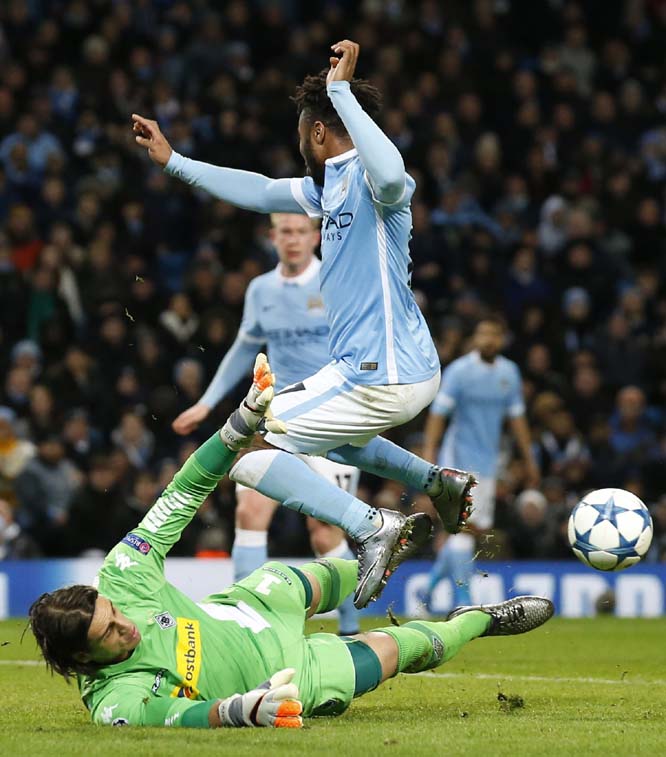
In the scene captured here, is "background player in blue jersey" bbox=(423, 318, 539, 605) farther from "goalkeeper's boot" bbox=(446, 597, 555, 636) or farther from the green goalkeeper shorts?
the green goalkeeper shorts

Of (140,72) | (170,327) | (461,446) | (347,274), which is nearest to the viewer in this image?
(347,274)

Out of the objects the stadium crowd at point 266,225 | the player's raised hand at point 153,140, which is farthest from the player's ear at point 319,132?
the stadium crowd at point 266,225

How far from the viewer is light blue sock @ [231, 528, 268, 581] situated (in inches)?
366

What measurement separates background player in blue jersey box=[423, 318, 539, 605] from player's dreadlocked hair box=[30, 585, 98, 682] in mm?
6636

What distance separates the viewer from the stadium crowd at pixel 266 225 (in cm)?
1384

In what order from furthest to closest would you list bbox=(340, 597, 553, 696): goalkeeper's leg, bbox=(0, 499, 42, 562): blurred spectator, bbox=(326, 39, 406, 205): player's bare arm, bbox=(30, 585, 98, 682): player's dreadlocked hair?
bbox=(0, 499, 42, 562): blurred spectator
bbox=(326, 39, 406, 205): player's bare arm
bbox=(340, 597, 553, 696): goalkeeper's leg
bbox=(30, 585, 98, 682): player's dreadlocked hair

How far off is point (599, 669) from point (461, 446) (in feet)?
12.8

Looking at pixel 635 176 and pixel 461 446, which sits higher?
pixel 635 176

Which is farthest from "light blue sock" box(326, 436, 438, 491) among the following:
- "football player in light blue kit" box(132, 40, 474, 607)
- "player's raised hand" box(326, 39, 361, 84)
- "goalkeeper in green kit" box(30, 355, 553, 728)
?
"player's raised hand" box(326, 39, 361, 84)

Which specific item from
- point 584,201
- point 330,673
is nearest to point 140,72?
point 584,201

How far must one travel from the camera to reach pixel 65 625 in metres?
5.45

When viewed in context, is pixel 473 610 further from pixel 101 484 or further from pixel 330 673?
pixel 101 484

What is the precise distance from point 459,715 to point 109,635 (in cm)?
179

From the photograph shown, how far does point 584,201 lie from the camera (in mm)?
17500
